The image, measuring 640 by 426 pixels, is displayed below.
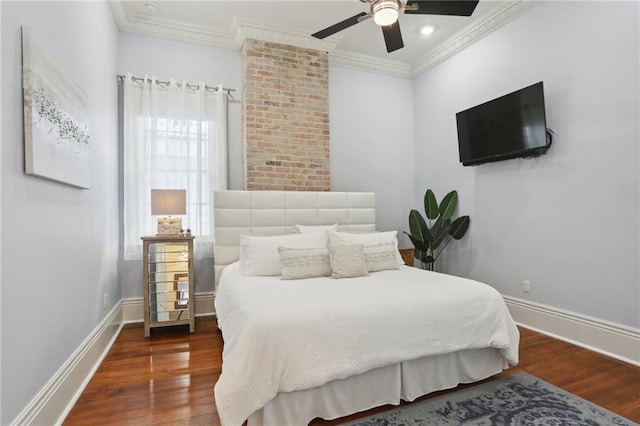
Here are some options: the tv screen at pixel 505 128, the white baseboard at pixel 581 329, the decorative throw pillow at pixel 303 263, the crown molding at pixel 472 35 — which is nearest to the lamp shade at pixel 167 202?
the decorative throw pillow at pixel 303 263

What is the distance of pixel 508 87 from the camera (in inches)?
144

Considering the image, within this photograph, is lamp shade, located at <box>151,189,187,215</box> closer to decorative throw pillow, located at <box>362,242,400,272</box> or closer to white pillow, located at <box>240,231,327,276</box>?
white pillow, located at <box>240,231,327,276</box>

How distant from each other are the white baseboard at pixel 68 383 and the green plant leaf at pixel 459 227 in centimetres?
398

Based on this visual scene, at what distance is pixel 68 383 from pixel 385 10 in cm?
328

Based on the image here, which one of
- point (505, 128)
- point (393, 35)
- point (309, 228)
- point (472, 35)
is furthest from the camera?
point (472, 35)

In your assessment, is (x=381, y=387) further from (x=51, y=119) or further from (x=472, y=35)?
(x=472, y=35)

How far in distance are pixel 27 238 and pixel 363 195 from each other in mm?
3463

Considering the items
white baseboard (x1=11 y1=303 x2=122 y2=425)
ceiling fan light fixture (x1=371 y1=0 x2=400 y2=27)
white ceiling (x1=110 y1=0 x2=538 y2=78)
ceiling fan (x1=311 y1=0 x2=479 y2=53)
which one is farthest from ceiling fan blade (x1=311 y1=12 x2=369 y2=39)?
white baseboard (x1=11 y1=303 x2=122 y2=425)

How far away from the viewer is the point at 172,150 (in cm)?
384

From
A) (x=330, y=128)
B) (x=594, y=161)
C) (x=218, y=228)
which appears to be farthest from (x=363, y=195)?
(x=594, y=161)

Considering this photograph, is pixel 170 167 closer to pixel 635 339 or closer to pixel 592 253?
pixel 592 253

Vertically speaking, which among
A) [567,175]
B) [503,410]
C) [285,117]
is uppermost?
[285,117]

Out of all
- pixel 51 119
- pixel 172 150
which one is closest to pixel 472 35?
pixel 172 150

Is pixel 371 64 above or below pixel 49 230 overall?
above
